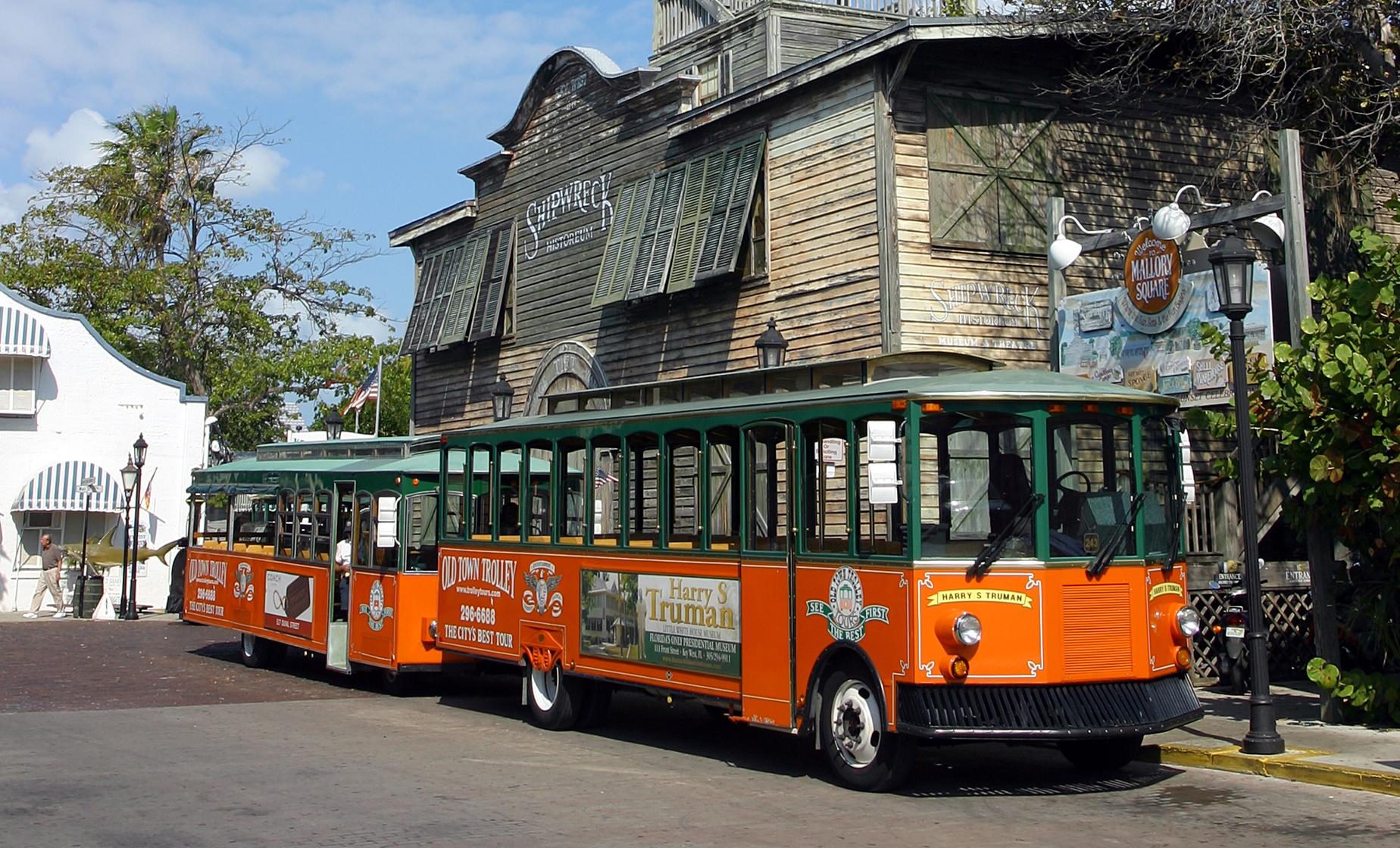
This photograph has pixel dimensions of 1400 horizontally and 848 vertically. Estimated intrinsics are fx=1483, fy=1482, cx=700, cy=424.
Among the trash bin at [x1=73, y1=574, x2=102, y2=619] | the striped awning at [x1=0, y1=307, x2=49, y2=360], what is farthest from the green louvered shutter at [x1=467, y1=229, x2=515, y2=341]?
the striped awning at [x1=0, y1=307, x2=49, y2=360]

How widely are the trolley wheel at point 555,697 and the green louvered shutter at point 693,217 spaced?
336 inches

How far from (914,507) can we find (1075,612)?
1288 millimetres

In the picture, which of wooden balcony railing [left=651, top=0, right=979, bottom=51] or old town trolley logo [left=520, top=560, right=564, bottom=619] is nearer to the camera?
old town trolley logo [left=520, top=560, right=564, bottom=619]

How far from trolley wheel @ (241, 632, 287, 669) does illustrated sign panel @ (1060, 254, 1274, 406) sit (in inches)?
434

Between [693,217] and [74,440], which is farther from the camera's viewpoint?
[74,440]

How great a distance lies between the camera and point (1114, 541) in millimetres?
9992

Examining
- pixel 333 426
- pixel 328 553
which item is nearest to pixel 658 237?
pixel 333 426

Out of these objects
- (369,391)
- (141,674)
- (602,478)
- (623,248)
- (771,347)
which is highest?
(623,248)

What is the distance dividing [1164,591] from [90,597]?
91.1ft

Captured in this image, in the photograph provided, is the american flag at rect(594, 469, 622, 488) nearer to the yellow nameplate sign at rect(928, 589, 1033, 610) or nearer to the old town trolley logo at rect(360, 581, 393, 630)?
the old town trolley logo at rect(360, 581, 393, 630)

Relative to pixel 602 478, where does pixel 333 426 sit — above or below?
above

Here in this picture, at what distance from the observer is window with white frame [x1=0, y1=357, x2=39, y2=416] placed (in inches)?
1345

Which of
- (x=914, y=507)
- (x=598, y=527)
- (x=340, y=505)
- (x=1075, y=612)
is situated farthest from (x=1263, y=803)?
(x=340, y=505)

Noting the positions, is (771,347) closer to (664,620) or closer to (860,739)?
(664,620)
